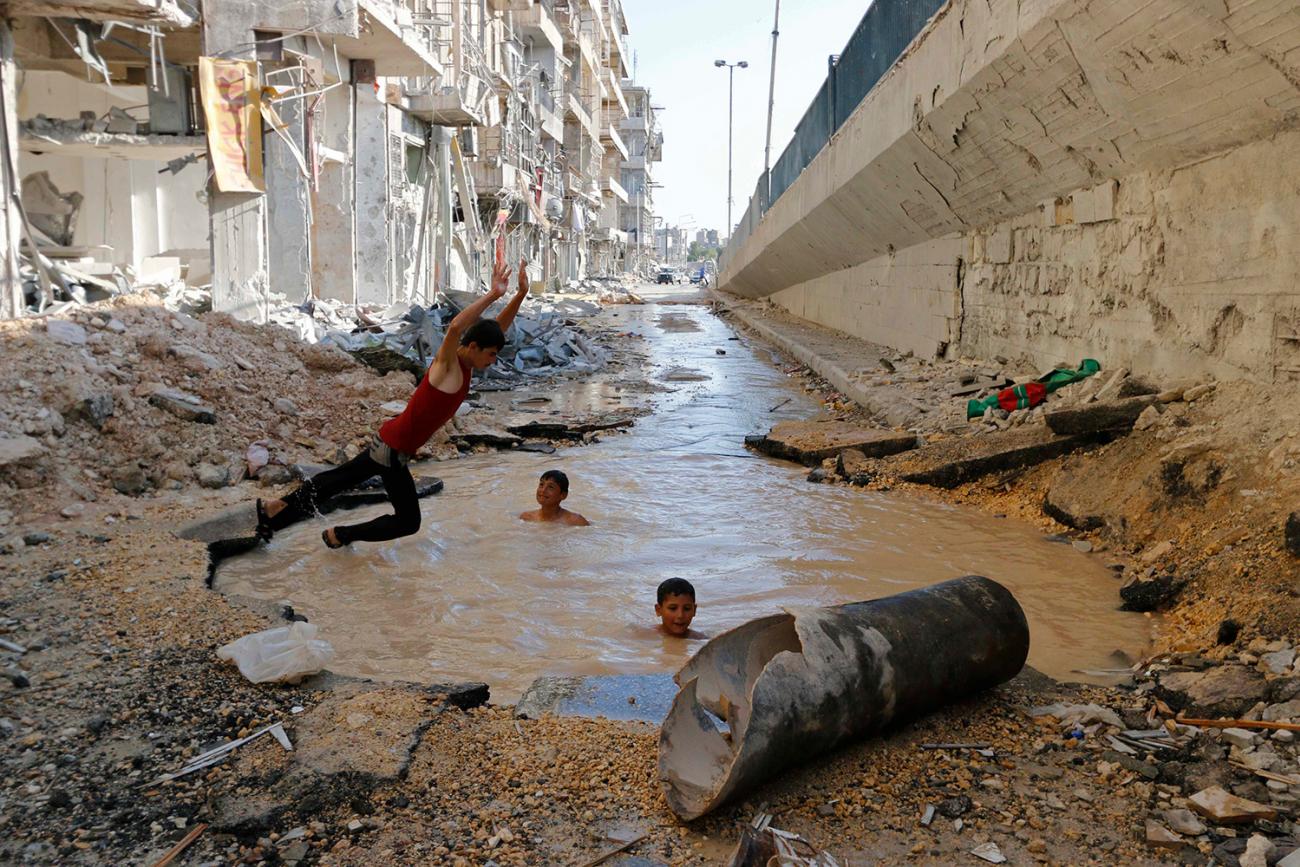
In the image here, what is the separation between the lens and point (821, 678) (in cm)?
267

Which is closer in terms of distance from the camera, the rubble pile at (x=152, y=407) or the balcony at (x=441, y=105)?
the rubble pile at (x=152, y=407)

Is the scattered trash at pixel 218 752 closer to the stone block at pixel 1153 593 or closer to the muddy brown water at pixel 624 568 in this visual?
the muddy brown water at pixel 624 568

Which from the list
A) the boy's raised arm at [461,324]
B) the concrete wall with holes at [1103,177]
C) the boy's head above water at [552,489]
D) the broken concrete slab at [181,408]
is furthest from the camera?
the broken concrete slab at [181,408]

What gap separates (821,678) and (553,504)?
3697 mm

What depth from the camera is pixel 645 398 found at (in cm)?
1184

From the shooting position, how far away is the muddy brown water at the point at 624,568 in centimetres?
412

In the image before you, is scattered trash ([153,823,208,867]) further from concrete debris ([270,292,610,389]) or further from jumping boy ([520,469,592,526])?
concrete debris ([270,292,610,389])

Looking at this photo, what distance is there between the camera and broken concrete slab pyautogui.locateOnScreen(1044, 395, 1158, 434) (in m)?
6.02

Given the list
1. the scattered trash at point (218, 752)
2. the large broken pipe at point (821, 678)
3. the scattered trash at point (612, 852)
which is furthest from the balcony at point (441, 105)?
the scattered trash at point (612, 852)

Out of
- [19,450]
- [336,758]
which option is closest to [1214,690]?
[336,758]

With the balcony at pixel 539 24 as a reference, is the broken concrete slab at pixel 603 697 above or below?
below

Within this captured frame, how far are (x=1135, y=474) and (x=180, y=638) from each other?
196 inches

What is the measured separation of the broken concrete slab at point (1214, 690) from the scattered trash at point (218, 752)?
276 centimetres

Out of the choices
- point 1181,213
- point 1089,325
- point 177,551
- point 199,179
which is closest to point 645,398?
point 1089,325
